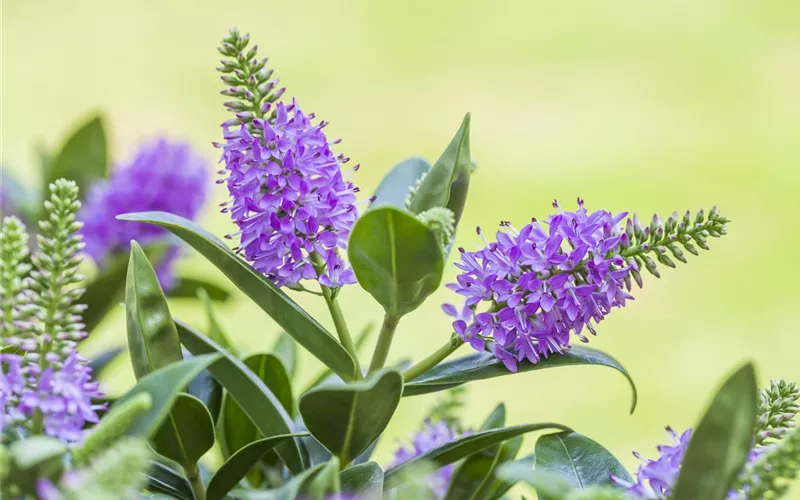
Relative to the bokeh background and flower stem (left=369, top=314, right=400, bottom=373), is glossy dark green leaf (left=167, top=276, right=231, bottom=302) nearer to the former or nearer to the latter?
flower stem (left=369, top=314, right=400, bottom=373)

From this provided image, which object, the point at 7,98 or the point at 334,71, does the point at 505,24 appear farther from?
the point at 7,98

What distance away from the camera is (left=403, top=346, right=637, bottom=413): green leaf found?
0.58 m

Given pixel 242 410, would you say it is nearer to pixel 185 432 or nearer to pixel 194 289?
pixel 185 432

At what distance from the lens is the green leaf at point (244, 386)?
23.3 inches

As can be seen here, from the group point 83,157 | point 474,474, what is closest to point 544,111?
point 83,157

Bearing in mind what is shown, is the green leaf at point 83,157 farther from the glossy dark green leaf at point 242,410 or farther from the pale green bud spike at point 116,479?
the pale green bud spike at point 116,479

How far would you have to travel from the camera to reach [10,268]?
1.41 feet

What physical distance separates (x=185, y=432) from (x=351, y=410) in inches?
4.5

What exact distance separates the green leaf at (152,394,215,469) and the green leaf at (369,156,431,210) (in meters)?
0.24

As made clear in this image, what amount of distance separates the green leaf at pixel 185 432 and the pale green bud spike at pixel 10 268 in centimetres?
13

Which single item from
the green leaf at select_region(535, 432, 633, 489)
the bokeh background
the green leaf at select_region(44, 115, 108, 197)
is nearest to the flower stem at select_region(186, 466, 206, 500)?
the green leaf at select_region(535, 432, 633, 489)

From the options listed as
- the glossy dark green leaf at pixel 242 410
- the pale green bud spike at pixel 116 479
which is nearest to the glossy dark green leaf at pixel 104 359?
the glossy dark green leaf at pixel 242 410

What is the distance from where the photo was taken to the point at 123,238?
136 cm

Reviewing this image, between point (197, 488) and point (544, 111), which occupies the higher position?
point (544, 111)
